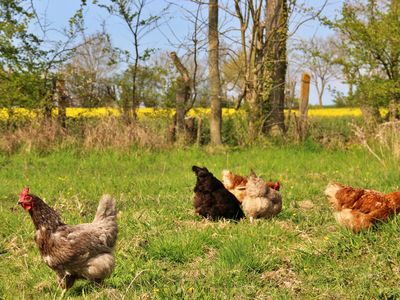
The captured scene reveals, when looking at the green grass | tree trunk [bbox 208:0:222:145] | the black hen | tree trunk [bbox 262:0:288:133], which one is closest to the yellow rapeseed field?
tree trunk [bbox 208:0:222:145]

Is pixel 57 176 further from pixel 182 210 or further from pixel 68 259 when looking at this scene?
pixel 68 259

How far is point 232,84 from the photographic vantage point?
1562cm

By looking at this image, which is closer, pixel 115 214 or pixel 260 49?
pixel 115 214

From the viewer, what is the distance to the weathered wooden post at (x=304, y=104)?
15.7 metres

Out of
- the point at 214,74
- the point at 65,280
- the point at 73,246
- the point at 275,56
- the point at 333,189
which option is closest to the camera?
the point at 73,246

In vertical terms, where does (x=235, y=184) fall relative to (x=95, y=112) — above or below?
below

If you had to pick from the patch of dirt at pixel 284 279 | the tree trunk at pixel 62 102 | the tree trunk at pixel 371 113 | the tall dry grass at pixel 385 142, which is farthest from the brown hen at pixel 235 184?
the tree trunk at pixel 371 113

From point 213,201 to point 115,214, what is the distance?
2.47 meters

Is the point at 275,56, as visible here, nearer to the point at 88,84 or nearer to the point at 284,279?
the point at 88,84

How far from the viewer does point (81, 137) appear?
14844 mm

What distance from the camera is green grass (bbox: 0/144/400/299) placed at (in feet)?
14.8

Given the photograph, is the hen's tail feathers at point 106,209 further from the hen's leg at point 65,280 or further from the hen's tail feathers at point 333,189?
the hen's tail feathers at point 333,189

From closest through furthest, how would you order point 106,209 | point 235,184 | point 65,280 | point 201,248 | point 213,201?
point 65,280 → point 106,209 → point 201,248 → point 213,201 → point 235,184

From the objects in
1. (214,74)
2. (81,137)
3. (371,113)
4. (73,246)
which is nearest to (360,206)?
(73,246)
